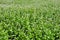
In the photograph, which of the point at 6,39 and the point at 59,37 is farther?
the point at 59,37

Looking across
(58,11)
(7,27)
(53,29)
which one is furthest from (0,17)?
(58,11)

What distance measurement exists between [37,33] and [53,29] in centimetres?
101

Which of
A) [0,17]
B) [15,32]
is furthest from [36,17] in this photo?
[15,32]

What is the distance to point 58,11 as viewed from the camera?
9672 millimetres

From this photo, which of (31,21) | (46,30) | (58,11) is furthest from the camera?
(58,11)

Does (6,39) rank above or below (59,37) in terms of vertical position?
above

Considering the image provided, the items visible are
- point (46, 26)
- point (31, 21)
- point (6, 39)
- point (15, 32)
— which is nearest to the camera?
point (6, 39)

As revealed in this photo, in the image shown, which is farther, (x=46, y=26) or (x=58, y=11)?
(x=58, y=11)

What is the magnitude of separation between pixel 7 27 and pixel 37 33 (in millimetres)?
1159

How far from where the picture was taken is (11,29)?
6039 mm

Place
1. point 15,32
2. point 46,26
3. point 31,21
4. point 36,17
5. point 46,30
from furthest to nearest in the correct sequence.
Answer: point 36,17, point 31,21, point 46,26, point 46,30, point 15,32

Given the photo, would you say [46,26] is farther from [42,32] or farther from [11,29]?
[11,29]

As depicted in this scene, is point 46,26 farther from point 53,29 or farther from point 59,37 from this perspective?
point 59,37

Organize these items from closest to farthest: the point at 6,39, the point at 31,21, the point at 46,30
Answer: the point at 6,39 → the point at 46,30 → the point at 31,21
